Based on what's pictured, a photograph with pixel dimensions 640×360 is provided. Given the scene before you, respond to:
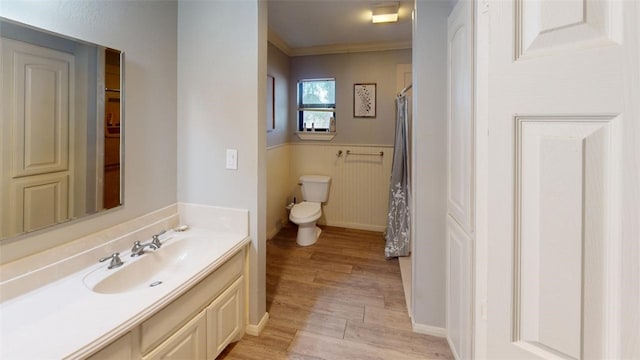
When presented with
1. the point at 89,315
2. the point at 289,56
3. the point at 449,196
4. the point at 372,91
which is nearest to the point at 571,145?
the point at 449,196

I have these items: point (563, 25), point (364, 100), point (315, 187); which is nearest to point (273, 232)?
point (315, 187)

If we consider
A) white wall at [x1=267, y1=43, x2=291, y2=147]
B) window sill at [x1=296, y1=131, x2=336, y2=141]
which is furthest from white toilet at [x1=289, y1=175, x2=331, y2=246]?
white wall at [x1=267, y1=43, x2=291, y2=147]

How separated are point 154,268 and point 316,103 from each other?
10.2 feet

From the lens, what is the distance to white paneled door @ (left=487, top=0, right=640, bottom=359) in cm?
58

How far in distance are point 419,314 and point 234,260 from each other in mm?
1277

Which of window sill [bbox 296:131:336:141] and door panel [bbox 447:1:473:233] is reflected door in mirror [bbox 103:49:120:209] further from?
window sill [bbox 296:131:336:141]

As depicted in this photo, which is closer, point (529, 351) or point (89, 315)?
point (529, 351)

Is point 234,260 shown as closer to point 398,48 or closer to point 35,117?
point 35,117

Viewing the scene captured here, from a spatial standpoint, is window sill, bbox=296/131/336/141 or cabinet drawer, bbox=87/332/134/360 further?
window sill, bbox=296/131/336/141

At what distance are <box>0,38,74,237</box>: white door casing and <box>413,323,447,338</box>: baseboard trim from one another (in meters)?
2.09

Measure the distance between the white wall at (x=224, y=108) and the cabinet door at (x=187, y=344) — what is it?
1.64 ft

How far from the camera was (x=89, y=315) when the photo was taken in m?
1.06

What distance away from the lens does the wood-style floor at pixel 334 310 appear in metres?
1.86

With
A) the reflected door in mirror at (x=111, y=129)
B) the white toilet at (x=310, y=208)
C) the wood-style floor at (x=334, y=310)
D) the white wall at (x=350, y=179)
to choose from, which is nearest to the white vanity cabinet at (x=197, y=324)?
the wood-style floor at (x=334, y=310)
